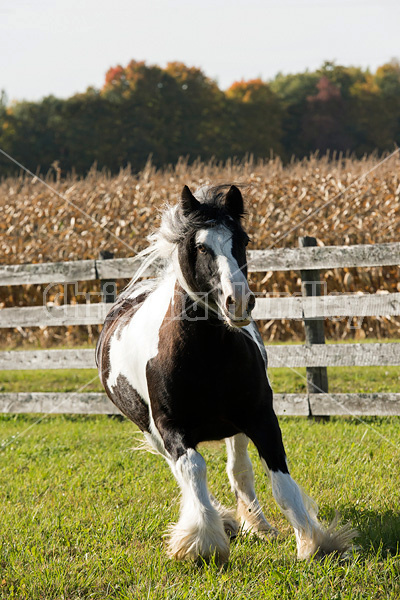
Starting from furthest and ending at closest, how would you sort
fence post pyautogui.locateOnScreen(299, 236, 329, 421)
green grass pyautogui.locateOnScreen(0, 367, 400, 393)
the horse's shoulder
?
green grass pyautogui.locateOnScreen(0, 367, 400, 393) → fence post pyautogui.locateOnScreen(299, 236, 329, 421) → the horse's shoulder

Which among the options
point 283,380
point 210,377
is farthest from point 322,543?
point 283,380

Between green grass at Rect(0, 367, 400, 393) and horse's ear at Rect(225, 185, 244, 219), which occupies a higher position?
horse's ear at Rect(225, 185, 244, 219)

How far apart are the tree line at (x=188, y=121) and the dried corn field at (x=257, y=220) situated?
1941 centimetres

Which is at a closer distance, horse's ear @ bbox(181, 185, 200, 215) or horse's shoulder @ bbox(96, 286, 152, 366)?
horse's ear @ bbox(181, 185, 200, 215)

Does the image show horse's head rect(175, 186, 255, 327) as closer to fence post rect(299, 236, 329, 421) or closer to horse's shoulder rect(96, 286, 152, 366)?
horse's shoulder rect(96, 286, 152, 366)

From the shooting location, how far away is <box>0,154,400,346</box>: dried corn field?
1206 centimetres

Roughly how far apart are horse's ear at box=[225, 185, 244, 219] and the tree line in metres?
32.6

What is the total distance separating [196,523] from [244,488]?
0.81 m

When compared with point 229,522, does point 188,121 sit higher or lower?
higher

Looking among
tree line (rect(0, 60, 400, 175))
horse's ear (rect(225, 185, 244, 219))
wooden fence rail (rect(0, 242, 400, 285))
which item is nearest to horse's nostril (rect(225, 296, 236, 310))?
horse's ear (rect(225, 185, 244, 219))

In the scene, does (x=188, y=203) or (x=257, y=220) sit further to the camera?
(x=257, y=220)

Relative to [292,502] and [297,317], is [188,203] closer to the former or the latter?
[292,502]

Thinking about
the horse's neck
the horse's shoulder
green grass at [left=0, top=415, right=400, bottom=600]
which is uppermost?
the horse's neck

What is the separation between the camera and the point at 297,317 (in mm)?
6773
